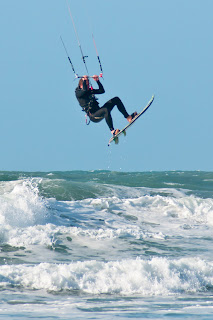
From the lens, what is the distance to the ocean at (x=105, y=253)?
8062 millimetres

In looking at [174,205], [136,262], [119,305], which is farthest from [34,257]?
[174,205]

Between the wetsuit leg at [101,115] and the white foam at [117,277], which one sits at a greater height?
the wetsuit leg at [101,115]

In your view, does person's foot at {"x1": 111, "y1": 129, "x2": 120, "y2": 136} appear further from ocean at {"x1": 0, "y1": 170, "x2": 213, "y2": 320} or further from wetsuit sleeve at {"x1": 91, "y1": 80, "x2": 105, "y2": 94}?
ocean at {"x1": 0, "y1": 170, "x2": 213, "y2": 320}

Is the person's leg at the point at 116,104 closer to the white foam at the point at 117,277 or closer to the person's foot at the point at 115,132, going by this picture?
the person's foot at the point at 115,132

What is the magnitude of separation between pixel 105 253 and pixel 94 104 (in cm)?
356

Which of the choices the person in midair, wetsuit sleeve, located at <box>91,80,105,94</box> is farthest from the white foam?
wetsuit sleeve, located at <box>91,80,105,94</box>

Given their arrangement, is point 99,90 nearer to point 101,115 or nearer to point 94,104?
point 94,104

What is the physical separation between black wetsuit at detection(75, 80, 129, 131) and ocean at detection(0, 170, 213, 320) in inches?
124

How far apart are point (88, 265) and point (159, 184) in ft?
40.2

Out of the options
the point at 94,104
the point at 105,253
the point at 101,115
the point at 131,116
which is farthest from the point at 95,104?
the point at 105,253

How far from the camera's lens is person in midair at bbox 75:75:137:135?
11.9 meters

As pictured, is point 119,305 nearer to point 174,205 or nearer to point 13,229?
point 13,229

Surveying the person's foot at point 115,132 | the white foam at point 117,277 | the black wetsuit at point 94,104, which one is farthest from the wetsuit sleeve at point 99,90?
the white foam at point 117,277

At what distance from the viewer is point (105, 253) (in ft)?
38.9
